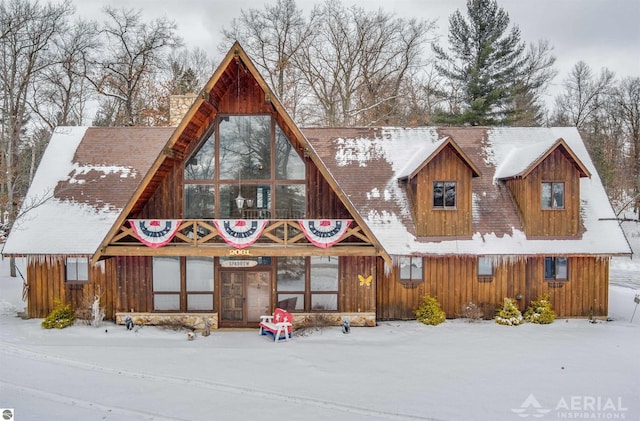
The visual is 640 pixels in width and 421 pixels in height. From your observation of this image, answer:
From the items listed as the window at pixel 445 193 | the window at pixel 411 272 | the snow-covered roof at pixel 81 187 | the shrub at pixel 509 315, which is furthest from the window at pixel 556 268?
the snow-covered roof at pixel 81 187

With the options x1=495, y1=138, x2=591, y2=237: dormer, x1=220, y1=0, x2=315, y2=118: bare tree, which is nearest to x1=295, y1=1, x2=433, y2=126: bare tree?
x1=220, y1=0, x2=315, y2=118: bare tree

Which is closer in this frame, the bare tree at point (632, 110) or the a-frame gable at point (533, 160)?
the a-frame gable at point (533, 160)

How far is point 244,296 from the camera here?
1181 centimetres

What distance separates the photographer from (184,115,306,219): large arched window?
11602 mm

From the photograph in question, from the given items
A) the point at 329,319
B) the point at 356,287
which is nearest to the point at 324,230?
the point at 356,287

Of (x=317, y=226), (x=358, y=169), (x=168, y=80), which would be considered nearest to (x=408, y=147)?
(x=358, y=169)

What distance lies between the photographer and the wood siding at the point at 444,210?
12.4 metres

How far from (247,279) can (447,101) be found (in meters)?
20.9

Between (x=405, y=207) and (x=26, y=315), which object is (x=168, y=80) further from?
(x=405, y=207)

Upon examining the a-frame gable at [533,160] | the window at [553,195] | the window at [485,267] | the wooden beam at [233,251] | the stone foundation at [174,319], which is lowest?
the stone foundation at [174,319]

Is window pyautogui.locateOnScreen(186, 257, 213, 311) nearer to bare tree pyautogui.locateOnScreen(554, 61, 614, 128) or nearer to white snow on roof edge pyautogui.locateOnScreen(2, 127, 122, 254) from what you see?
white snow on roof edge pyautogui.locateOnScreen(2, 127, 122, 254)

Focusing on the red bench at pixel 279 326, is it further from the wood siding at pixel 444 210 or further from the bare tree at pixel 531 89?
the bare tree at pixel 531 89

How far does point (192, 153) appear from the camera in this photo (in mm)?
11570

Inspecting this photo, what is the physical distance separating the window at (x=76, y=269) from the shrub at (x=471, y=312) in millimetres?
12163
